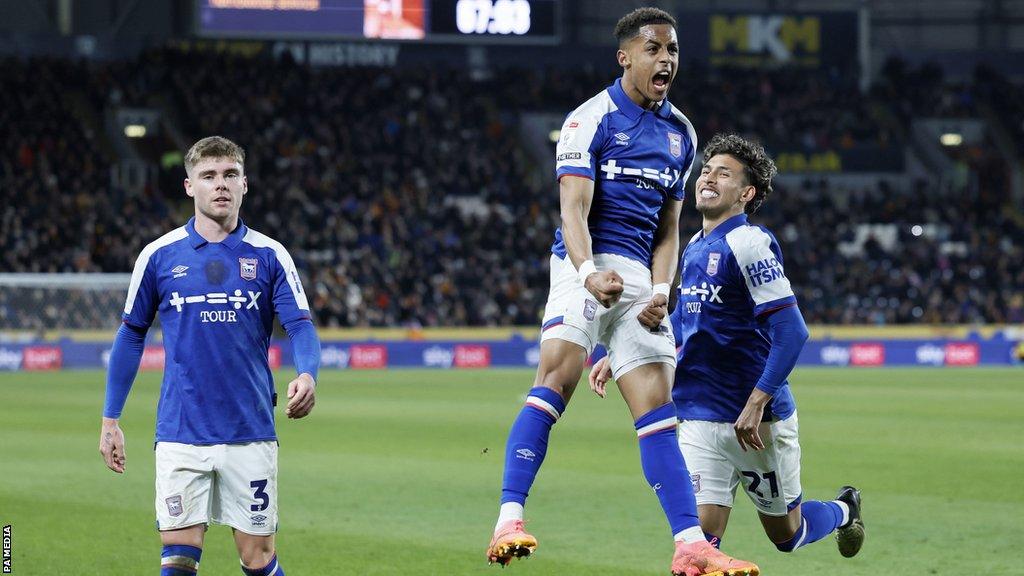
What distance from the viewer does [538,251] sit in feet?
120

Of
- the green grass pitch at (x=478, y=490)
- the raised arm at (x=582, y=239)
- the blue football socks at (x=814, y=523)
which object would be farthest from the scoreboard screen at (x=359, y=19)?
the raised arm at (x=582, y=239)

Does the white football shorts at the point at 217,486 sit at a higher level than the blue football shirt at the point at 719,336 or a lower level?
lower

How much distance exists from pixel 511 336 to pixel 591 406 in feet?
34.7

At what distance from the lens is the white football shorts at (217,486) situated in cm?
570

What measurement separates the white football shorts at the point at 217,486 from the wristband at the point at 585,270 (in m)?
1.48

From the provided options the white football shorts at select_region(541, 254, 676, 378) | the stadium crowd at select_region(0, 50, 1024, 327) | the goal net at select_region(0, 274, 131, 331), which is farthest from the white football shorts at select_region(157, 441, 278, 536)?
the stadium crowd at select_region(0, 50, 1024, 327)

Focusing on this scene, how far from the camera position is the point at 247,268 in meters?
5.88

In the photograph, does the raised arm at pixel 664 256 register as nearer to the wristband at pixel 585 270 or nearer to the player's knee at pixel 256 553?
the wristband at pixel 585 270

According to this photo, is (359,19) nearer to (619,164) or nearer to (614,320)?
(619,164)

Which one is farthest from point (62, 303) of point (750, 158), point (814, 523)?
point (750, 158)

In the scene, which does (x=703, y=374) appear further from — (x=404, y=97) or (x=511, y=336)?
(x=404, y=97)

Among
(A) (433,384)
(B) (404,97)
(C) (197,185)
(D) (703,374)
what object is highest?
(B) (404,97)

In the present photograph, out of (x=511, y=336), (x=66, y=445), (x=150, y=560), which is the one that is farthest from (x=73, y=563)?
(x=511, y=336)

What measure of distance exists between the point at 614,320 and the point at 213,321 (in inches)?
66.9
